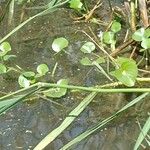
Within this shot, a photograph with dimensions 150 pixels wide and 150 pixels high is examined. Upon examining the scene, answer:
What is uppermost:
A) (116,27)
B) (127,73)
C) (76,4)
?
(76,4)

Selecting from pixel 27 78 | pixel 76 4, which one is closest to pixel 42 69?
pixel 27 78

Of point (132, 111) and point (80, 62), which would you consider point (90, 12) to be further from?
point (132, 111)

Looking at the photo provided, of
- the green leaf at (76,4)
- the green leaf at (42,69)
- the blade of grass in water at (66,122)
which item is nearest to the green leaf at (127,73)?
the blade of grass in water at (66,122)

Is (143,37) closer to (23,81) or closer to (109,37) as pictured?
(109,37)

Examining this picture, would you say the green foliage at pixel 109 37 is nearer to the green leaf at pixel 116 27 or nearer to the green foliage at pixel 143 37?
the green leaf at pixel 116 27

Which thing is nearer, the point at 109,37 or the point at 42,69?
the point at 42,69

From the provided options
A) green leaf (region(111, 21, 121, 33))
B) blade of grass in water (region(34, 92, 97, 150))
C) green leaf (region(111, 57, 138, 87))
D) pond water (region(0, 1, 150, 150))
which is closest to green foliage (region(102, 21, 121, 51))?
green leaf (region(111, 21, 121, 33))

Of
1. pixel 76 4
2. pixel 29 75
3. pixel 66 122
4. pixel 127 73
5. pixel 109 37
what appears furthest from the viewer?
pixel 76 4
